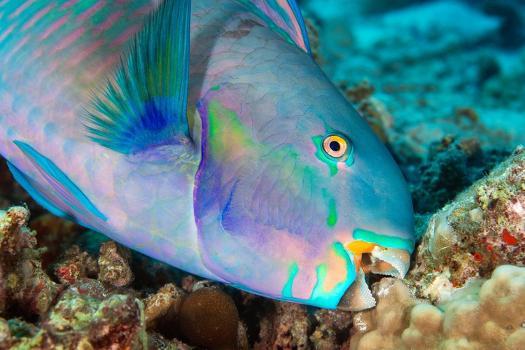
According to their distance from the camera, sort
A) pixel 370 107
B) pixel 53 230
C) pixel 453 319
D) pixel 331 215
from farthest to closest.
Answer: pixel 370 107 < pixel 53 230 < pixel 453 319 < pixel 331 215

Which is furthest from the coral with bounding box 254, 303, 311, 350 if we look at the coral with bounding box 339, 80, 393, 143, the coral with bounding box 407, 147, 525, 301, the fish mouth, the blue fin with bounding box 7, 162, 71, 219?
the coral with bounding box 339, 80, 393, 143

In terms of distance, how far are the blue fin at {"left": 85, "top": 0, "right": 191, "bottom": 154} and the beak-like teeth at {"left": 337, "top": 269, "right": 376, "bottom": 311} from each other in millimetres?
1025

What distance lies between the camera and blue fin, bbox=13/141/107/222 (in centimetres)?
238

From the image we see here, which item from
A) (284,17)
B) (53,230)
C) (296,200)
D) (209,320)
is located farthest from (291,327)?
(53,230)

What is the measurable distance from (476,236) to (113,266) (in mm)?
1998

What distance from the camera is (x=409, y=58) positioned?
10.9m

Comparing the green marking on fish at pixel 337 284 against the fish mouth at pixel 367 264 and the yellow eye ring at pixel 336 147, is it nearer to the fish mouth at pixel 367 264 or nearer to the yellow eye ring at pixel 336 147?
the fish mouth at pixel 367 264

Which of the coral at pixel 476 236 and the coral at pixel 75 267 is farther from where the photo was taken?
the coral at pixel 75 267

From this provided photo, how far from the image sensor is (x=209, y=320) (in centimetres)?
259

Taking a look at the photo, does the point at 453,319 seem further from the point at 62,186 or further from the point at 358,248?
the point at 62,186

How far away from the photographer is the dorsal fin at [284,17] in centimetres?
269

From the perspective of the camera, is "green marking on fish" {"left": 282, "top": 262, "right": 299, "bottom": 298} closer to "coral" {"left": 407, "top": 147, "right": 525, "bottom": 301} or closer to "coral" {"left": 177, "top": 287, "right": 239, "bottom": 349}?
"coral" {"left": 177, "top": 287, "right": 239, "bottom": 349}

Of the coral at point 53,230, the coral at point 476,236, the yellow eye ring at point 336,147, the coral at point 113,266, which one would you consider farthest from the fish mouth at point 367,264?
the coral at point 53,230

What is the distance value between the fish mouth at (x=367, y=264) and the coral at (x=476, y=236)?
0.22m
